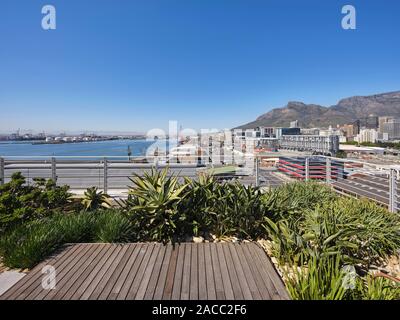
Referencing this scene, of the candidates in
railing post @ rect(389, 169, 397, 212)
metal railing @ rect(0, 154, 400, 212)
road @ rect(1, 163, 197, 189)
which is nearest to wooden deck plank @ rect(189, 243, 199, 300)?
metal railing @ rect(0, 154, 400, 212)

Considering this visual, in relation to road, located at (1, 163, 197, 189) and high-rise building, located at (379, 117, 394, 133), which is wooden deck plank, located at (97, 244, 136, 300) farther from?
high-rise building, located at (379, 117, 394, 133)

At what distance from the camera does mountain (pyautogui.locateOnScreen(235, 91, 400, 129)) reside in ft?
439

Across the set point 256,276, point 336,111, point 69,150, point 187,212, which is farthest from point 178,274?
point 336,111

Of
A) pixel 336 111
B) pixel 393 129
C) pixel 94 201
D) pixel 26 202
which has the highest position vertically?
pixel 336 111

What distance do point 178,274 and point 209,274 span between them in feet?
1.07

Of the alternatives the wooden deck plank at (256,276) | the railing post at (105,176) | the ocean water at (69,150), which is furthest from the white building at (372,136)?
the wooden deck plank at (256,276)

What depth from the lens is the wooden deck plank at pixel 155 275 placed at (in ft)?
6.84

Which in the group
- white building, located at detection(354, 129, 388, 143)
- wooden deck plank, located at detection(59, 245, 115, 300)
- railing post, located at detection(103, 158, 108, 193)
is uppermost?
white building, located at detection(354, 129, 388, 143)

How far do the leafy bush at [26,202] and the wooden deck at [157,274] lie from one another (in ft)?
4.30

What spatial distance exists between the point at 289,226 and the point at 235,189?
1.06 metres

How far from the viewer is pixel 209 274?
2377 mm

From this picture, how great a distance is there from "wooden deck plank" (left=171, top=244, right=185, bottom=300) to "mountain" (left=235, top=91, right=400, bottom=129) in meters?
133

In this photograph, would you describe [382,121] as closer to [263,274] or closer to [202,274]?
[263,274]

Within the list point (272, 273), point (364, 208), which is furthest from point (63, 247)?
point (364, 208)
